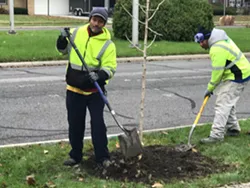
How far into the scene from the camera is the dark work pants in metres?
4.99

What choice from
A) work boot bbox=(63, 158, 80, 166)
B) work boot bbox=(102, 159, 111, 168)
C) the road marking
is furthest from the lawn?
work boot bbox=(102, 159, 111, 168)

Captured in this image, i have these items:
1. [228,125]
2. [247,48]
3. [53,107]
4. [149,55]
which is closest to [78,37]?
[228,125]

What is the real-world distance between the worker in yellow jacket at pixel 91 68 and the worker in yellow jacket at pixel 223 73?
5.18ft

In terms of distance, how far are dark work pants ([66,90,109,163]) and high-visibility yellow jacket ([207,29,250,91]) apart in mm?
1672

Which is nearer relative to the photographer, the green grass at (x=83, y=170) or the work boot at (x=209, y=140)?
the green grass at (x=83, y=170)

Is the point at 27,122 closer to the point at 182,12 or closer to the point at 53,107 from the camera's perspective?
the point at 53,107

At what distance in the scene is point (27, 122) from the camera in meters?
7.50

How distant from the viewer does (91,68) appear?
193 inches

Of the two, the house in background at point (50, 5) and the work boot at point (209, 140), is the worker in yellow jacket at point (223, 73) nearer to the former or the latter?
the work boot at point (209, 140)

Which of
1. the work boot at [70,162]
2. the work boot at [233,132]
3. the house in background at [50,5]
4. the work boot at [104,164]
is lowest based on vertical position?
the house in background at [50,5]

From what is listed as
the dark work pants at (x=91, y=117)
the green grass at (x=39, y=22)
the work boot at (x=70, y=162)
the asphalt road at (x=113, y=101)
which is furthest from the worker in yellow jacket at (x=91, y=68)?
the green grass at (x=39, y=22)

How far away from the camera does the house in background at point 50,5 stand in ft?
160

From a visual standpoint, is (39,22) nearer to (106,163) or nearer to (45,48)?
(45,48)

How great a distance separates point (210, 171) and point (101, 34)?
1.86 meters
